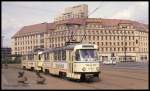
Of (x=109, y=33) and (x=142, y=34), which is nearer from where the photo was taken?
(x=109, y=33)

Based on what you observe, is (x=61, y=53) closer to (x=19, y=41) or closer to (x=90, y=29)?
(x=90, y=29)

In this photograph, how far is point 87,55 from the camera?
29.1m

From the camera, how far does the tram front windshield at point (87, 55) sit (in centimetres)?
2895

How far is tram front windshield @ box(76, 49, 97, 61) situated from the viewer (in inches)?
1140

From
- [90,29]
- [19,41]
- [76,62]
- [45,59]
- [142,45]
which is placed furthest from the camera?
[19,41]

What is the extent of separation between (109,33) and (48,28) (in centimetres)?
2458

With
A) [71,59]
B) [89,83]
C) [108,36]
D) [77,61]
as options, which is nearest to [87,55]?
[77,61]

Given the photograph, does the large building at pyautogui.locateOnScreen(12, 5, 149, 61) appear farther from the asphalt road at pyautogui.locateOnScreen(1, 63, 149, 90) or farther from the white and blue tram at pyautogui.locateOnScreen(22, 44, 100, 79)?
the asphalt road at pyautogui.locateOnScreen(1, 63, 149, 90)

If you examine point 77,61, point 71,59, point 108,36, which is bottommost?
point 77,61

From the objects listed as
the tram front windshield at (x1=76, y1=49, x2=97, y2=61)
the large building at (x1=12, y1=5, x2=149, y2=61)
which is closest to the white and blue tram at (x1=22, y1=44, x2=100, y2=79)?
the tram front windshield at (x1=76, y1=49, x2=97, y2=61)

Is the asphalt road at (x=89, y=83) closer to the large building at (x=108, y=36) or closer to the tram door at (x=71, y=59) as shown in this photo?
the tram door at (x=71, y=59)

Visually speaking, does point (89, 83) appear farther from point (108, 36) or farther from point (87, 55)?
point (108, 36)

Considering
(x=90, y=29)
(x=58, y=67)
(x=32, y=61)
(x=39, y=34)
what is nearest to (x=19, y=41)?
(x=39, y=34)

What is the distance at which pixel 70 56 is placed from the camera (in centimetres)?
3002
